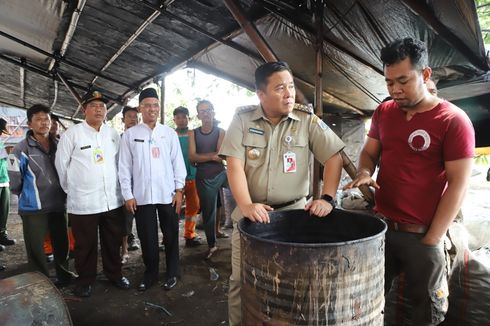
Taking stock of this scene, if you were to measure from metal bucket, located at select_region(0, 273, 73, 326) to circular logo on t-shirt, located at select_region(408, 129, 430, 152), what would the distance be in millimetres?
2051

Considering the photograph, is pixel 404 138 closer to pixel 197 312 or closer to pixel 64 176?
pixel 197 312

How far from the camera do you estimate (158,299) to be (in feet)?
11.1

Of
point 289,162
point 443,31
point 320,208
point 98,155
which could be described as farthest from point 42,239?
point 443,31

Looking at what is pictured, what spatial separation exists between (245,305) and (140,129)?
2402mm

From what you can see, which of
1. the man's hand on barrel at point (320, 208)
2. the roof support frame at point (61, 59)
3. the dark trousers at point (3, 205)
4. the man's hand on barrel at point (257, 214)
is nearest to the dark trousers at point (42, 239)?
the dark trousers at point (3, 205)

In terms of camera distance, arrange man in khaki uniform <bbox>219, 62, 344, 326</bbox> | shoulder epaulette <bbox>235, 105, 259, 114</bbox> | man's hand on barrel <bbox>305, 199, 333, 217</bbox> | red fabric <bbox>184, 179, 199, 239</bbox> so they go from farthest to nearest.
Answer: red fabric <bbox>184, 179, 199, 239</bbox>
shoulder epaulette <bbox>235, 105, 259, 114</bbox>
man in khaki uniform <bbox>219, 62, 344, 326</bbox>
man's hand on barrel <bbox>305, 199, 333, 217</bbox>

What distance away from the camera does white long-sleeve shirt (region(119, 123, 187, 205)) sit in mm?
3391

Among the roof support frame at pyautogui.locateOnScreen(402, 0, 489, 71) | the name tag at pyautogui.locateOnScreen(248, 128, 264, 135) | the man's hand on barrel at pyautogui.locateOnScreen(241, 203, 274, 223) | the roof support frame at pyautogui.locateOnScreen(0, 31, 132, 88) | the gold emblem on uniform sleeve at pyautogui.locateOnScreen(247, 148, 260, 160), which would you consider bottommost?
the man's hand on barrel at pyautogui.locateOnScreen(241, 203, 274, 223)

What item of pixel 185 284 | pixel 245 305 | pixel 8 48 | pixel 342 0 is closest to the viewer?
pixel 245 305

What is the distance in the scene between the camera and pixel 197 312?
125 inches

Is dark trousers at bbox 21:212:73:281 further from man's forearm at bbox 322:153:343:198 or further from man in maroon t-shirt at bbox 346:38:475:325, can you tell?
man in maroon t-shirt at bbox 346:38:475:325

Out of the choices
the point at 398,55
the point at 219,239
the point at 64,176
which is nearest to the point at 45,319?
the point at 64,176

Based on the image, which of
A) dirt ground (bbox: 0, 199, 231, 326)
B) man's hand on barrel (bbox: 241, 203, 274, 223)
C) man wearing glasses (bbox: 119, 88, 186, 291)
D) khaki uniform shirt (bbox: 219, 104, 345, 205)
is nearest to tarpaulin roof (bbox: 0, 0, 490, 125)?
khaki uniform shirt (bbox: 219, 104, 345, 205)

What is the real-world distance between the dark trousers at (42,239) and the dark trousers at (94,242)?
0.41 metres
